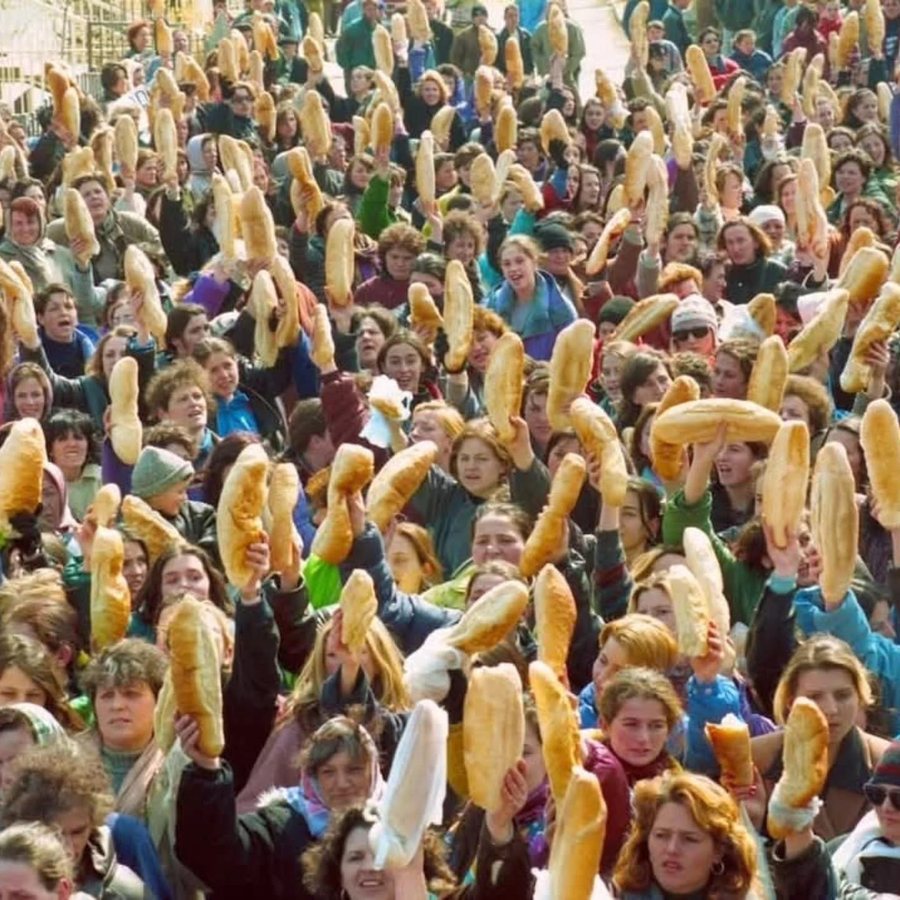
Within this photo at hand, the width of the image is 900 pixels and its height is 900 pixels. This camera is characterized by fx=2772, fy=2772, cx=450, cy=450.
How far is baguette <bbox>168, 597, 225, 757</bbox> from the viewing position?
6.71 m

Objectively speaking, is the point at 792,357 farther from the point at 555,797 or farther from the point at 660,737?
the point at 555,797

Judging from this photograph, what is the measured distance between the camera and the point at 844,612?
8070mm

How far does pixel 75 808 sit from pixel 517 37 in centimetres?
1594

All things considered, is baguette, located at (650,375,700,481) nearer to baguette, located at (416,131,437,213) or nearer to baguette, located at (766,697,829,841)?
baguette, located at (766,697,829,841)

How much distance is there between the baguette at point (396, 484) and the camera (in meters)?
9.17

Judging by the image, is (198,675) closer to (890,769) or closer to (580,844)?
(580,844)

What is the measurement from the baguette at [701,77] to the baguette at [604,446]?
1004cm

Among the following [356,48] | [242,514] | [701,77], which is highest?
[242,514]

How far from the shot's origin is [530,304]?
42.1 feet

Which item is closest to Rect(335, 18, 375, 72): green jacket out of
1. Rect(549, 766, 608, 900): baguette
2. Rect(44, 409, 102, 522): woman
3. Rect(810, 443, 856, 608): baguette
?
Rect(44, 409, 102, 522): woman

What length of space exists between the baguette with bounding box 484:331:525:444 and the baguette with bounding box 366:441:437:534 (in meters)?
0.51

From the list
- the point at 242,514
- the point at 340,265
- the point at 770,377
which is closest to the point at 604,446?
the point at 770,377

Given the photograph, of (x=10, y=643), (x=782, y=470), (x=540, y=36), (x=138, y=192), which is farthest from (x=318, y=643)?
(x=540, y=36)

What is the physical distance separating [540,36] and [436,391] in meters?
10.6
